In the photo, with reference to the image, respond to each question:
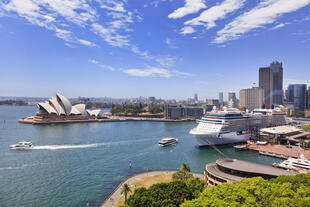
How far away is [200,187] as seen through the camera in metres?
14.0

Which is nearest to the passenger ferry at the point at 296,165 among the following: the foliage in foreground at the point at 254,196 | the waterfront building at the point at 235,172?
the waterfront building at the point at 235,172

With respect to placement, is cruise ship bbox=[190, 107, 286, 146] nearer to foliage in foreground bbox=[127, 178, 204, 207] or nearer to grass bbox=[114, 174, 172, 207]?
grass bbox=[114, 174, 172, 207]

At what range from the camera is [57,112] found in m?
68.4

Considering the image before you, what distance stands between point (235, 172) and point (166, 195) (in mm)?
6562

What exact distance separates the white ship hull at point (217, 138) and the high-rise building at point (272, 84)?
333ft

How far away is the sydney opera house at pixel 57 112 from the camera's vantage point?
2598 inches

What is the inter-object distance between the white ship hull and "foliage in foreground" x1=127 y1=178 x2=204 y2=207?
18212 mm

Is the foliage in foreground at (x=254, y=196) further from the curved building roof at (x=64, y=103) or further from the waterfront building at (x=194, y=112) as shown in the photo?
the waterfront building at (x=194, y=112)

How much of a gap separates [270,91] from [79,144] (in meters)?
128

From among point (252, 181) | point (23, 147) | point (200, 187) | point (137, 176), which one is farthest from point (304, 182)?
point (23, 147)

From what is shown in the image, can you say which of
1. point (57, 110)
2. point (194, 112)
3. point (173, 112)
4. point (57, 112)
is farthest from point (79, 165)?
point (194, 112)

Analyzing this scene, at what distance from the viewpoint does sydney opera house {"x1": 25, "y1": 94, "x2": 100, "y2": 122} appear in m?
66.0

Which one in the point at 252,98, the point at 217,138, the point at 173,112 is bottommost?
the point at 217,138

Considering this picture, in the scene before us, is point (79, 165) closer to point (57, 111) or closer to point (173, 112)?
point (57, 111)
